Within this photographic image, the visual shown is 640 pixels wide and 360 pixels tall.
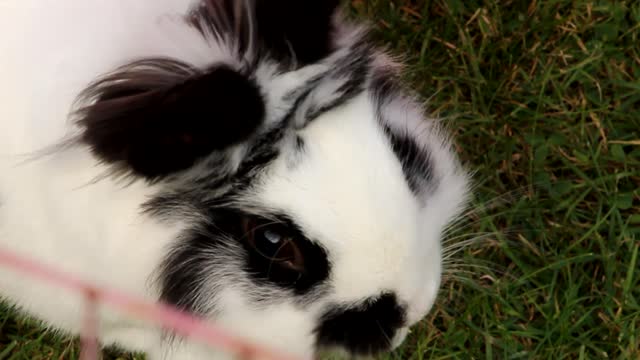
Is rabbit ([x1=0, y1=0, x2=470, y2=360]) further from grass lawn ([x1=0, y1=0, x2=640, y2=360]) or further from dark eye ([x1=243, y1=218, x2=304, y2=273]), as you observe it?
grass lawn ([x1=0, y1=0, x2=640, y2=360])

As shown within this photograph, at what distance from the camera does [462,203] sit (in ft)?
5.52

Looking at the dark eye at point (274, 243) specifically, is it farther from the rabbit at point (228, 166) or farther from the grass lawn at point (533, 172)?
the grass lawn at point (533, 172)

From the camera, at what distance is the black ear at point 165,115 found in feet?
3.90

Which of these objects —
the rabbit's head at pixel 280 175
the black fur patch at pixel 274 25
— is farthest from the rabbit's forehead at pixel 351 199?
the black fur patch at pixel 274 25

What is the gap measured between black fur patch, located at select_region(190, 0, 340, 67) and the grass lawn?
651 millimetres

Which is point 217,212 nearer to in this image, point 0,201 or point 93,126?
point 93,126

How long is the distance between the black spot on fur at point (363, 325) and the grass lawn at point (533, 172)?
1.56 feet

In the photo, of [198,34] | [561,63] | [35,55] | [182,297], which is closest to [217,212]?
[182,297]

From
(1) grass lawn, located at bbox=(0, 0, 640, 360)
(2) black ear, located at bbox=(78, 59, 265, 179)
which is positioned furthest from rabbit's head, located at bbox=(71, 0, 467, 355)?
(1) grass lawn, located at bbox=(0, 0, 640, 360)

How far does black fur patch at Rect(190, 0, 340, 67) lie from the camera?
1296 millimetres

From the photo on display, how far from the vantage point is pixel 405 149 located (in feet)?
4.81

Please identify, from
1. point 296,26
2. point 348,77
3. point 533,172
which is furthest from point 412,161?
point 533,172

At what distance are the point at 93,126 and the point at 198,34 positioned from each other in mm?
211

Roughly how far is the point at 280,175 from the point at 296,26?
213 mm
